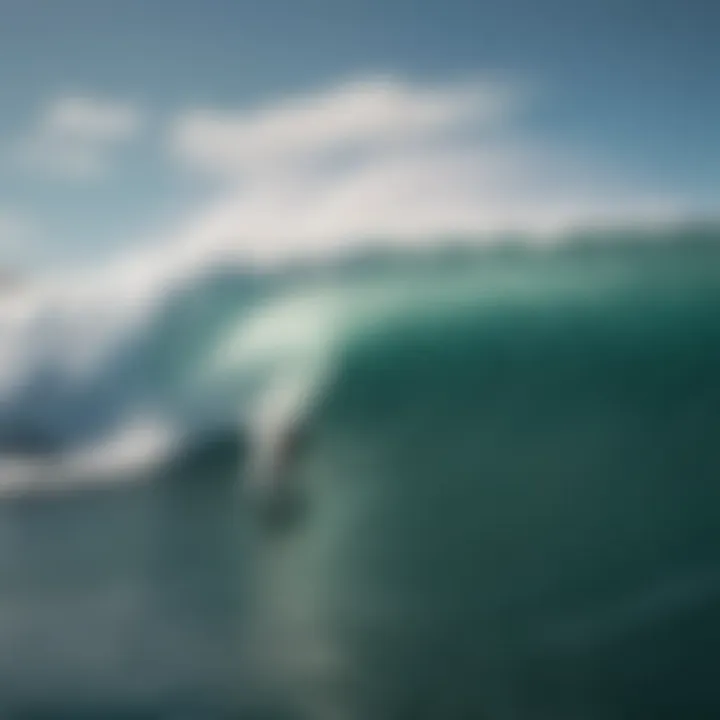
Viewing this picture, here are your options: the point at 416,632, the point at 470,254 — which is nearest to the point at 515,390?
the point at 470,254

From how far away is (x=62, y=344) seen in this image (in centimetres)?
159

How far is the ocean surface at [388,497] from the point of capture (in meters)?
1.49

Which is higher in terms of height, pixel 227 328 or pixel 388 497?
pixel 227 328

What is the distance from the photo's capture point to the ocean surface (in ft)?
4.87

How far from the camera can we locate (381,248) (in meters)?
1.57

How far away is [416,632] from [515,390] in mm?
395

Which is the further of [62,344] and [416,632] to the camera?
[62,344]

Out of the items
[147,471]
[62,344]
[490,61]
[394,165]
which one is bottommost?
[147,471]

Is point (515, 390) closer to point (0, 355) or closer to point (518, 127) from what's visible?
point (518, 127)

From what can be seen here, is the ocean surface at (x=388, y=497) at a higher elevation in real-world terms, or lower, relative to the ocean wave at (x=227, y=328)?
lower

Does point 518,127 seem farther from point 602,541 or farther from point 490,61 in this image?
point 602,541

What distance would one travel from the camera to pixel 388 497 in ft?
5.04

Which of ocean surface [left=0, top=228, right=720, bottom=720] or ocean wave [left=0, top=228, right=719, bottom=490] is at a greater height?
ocean wave [left=0, top=228, right=719, bottom=490]

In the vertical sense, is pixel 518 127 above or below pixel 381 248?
above
